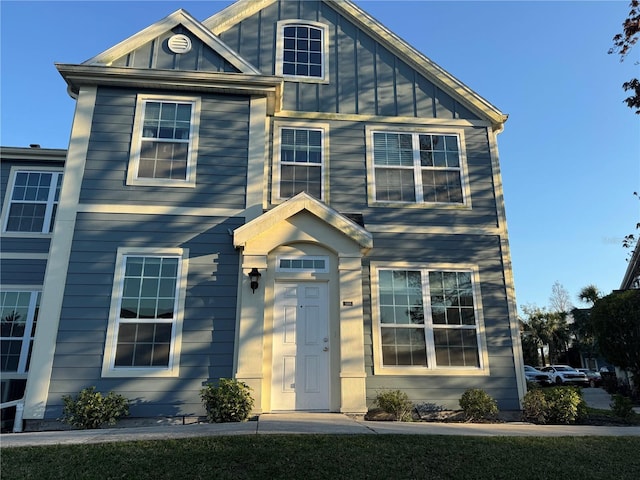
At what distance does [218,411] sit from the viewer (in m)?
6.74

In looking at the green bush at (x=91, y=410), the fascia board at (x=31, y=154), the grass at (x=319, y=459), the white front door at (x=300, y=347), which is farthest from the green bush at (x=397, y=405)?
the fascia board at (x=31, y=154)

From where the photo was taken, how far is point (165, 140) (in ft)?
28.0

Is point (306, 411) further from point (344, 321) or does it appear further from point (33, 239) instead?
point (33, 239)

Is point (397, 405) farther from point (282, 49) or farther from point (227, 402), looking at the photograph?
point (282, 49)

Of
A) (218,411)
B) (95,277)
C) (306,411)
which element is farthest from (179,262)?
(306,411)

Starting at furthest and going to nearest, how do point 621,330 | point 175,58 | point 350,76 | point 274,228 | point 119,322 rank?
point 621,330, point 350,76, point 175,58, point 274,228, point 119,322

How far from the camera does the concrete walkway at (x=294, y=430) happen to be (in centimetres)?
538

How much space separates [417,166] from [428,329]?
3.51m

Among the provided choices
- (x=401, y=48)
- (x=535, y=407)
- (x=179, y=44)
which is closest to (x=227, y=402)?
(x=535, y=407)

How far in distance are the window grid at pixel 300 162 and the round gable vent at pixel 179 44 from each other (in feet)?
8.26

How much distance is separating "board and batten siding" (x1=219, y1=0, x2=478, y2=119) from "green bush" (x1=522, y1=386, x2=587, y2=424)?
5.99m

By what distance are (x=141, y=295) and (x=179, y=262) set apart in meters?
0.85

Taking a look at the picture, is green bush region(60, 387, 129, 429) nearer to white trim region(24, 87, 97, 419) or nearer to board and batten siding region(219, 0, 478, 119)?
white trim region(24, 87, 97, 419)

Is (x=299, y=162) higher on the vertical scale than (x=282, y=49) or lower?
lower
